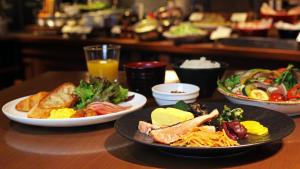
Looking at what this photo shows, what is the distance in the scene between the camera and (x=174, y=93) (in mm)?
1530

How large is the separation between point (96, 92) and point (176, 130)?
43 cm

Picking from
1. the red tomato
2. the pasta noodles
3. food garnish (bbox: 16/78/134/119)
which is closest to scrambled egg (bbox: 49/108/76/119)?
food garnish (bbox: 16/78/134/119)

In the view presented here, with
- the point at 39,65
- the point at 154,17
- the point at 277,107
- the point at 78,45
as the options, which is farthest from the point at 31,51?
the point at 277,107

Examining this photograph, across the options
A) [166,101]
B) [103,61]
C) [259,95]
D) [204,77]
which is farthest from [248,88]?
[103,61]

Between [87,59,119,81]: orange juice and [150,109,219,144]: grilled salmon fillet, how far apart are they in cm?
73

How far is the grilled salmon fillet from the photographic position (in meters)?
1.16

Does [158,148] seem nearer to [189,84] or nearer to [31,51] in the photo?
[189,84]

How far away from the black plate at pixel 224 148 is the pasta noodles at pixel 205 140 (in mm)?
18

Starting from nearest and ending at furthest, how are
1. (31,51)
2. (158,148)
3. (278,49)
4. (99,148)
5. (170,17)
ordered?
1. (158,148)
2. (99,148)
3. (278,49)
4. (170,17)
5. (31,51)

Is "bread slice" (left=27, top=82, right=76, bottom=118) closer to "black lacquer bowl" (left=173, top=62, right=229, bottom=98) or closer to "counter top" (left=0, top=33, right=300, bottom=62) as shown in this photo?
"black lacquer bowl" (left=173, top=62, right=229, bottom=98)

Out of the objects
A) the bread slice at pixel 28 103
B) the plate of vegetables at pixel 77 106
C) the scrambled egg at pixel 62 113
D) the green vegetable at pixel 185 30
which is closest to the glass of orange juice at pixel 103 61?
the plate of vegetables at pixel 77 106

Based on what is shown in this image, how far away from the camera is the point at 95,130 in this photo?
4.64 feet

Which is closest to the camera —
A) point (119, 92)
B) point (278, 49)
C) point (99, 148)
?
point (99, 148)

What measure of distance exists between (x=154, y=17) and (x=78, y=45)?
2.53 feet
